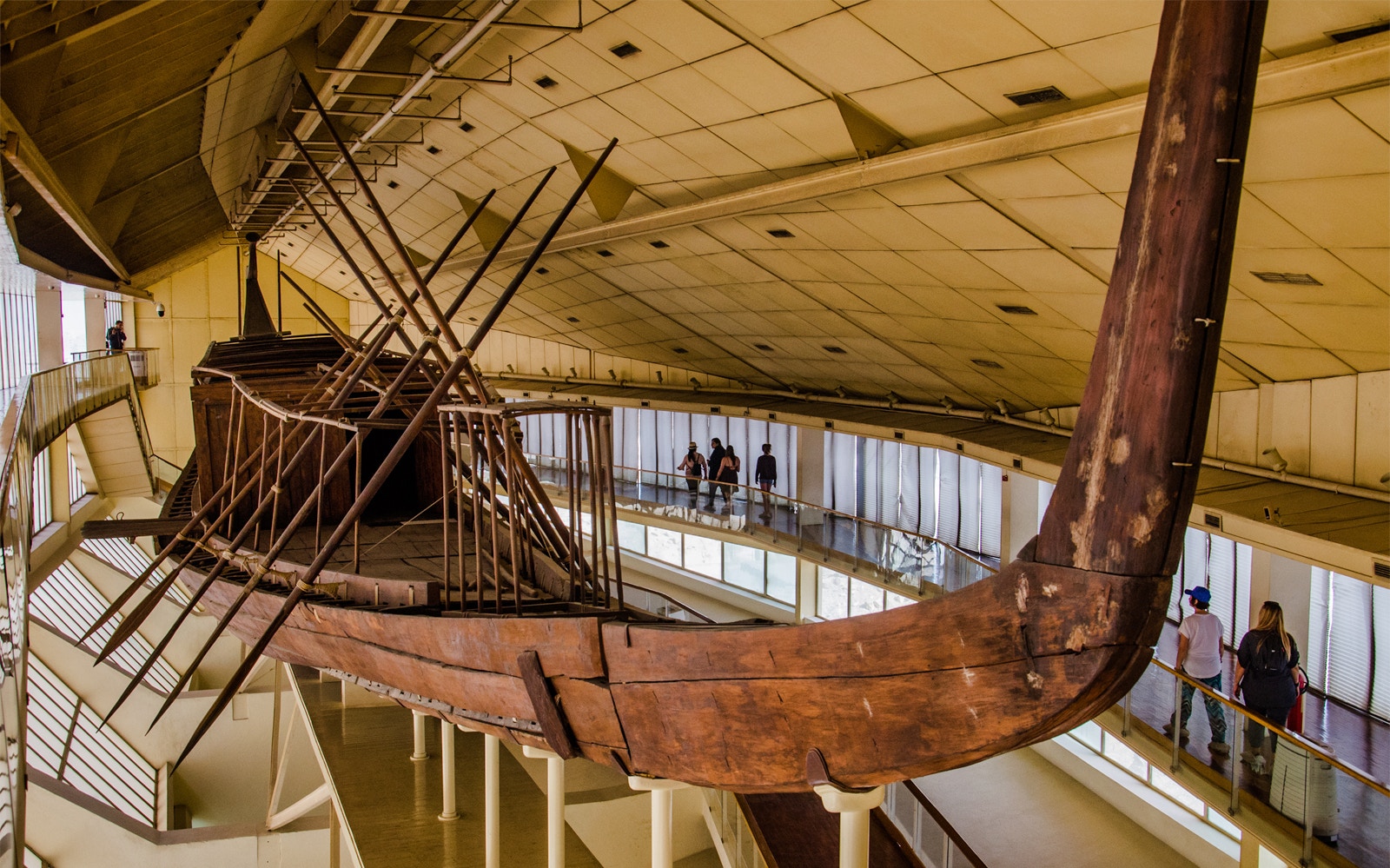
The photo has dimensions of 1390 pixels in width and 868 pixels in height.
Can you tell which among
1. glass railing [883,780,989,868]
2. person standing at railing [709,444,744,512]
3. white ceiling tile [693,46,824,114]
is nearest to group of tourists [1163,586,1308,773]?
glass railing [883,780,989,868]

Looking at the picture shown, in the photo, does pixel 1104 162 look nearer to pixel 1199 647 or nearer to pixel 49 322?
pixel 1199 647

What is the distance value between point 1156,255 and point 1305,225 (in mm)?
3966

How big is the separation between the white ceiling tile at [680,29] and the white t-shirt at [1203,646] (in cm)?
499

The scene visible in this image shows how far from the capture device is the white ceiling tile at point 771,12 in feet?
20.1

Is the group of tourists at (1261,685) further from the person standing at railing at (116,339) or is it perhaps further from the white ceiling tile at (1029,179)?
the person standing at railing at (116,339)

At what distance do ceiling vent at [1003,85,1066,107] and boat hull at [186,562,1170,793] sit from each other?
3914mm

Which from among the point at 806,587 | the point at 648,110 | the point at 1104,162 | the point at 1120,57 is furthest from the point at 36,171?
the point at 806,587

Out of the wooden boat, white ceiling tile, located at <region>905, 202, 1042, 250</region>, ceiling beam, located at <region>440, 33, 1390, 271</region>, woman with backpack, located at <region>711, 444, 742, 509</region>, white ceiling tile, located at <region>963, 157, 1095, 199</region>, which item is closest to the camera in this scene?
the wooden boat

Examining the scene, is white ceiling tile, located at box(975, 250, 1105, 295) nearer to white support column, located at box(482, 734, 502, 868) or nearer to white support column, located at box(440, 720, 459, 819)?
white support column, located at box(482, 734, 502, 868)

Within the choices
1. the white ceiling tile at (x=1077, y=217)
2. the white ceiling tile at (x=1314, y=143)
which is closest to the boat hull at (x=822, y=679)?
the white ceiling tile at (x=1314, y=143)

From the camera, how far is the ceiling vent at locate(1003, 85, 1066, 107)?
229 inches

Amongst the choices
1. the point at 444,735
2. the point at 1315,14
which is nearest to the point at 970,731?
the point at 1315,14

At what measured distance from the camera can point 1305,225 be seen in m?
5.66

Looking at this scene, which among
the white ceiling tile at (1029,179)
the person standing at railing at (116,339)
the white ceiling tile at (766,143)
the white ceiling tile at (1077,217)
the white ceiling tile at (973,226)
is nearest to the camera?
the white ceiling tile at (1029,179)
